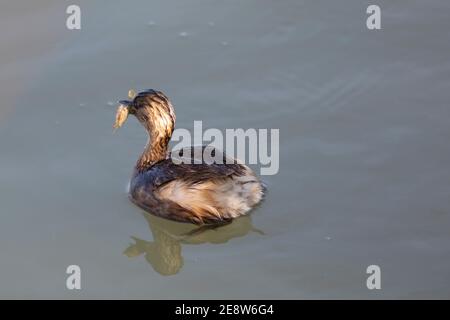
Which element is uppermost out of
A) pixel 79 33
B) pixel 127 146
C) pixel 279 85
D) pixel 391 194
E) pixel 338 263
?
pixel 79 33

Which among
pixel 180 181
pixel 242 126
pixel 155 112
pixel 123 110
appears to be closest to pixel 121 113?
pixel 123 110

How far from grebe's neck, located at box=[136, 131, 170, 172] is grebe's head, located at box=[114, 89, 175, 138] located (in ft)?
0.07

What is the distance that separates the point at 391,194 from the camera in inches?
275

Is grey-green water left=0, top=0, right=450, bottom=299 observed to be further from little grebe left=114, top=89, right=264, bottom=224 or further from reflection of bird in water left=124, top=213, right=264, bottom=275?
little grebe left=114, top=89, right=264, bottom=224

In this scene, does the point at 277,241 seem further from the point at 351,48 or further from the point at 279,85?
the point at 351,48

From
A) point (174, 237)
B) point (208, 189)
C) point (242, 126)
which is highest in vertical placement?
point (242, 126)

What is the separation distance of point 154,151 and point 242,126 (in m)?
0.88

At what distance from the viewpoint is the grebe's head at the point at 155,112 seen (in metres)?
7.01

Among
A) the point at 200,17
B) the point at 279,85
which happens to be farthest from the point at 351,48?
the point at 200,17

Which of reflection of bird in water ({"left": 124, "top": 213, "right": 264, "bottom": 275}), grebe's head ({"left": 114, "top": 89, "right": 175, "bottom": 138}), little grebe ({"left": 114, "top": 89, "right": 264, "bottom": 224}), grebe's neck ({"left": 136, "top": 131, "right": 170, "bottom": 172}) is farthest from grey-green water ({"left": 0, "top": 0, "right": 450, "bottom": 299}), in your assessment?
grebe's head ({"left": 114, "top": 89, "right": 175, "bottom": 138})

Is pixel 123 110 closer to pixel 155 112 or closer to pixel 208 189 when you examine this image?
pixel 155 112

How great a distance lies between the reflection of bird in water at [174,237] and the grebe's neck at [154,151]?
1.39 feet

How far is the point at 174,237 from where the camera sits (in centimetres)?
686

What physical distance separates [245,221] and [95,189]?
1.13m
